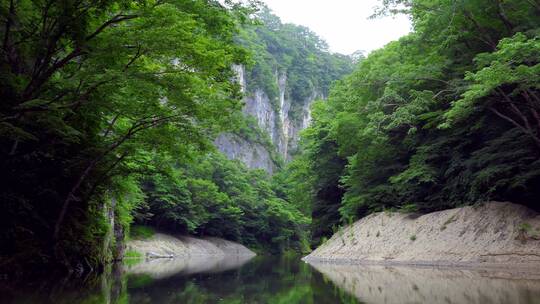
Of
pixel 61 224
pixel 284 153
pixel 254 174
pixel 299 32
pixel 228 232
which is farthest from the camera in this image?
pixel 299 32

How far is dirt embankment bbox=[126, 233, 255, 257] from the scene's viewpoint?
3188 centimetres

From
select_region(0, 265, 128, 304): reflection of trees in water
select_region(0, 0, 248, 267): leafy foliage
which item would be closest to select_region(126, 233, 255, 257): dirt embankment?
select_region(0, 0, 248, 267): leafy foliage

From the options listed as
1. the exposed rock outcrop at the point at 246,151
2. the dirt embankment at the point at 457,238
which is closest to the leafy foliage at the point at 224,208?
the exposed rock outcrop at the point at 246,151

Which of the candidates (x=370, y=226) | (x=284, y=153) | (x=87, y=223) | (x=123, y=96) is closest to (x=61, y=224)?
(x=87, y=223)

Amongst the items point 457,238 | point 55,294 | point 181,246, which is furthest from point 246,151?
point 55,294

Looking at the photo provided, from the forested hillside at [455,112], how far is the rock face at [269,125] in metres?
53.6

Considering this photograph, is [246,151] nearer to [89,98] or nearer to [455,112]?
[455,112]

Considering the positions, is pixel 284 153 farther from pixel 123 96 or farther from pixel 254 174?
pixel 123 96

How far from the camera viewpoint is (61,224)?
34.8ft

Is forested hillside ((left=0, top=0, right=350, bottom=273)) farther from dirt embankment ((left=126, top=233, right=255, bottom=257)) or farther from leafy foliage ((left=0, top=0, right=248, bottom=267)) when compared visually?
dirt embankment ((left=126, top=233, right=255, bottom=257))

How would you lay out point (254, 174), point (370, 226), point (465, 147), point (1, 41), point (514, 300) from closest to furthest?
point (514, 300) < point (1, 41) < point (465, 147) < point (370, 226) < point (254, 174)

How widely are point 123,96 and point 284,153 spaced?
87.1m

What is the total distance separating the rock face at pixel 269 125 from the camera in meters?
76.8

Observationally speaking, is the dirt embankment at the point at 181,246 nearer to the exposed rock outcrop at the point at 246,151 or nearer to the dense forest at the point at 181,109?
the dense forest at the point at 181,109
